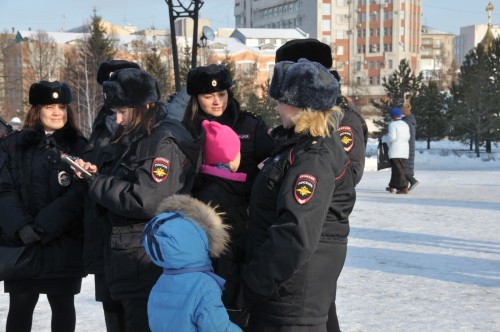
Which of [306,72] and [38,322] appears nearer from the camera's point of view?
[306,72]

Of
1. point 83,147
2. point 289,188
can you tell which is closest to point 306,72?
point 289,188

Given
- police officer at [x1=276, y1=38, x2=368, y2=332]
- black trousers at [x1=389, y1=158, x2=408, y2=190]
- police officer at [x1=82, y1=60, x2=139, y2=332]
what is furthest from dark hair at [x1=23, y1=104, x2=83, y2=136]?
black trousers at [x1=389, y1=158, x2=408, y2=190]

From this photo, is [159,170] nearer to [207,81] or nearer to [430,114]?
[207,81]

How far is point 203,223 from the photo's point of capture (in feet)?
8.55

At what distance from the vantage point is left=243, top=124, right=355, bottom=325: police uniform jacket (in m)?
2.43

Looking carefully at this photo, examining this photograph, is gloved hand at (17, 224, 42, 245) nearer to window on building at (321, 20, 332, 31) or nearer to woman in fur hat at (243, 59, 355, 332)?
woman in fur hat at (243, 59, 355, 332)

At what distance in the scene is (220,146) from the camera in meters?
3.06

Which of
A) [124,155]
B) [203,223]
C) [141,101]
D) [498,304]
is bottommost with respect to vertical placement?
[498,304]

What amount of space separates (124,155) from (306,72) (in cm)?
102

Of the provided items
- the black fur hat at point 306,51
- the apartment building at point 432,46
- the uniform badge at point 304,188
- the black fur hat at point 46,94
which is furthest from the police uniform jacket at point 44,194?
the apartment building at point 432,46

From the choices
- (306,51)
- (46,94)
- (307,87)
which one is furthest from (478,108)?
(307,87)

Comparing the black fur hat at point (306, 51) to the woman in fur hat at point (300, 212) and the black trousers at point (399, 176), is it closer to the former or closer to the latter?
the woman in fur hat at point (300, 212)

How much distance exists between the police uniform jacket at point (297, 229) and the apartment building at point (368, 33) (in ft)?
305

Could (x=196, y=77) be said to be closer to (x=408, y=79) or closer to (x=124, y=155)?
(x=124, y=155)
